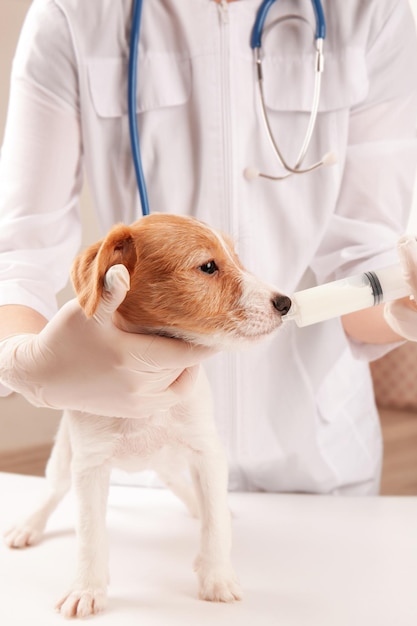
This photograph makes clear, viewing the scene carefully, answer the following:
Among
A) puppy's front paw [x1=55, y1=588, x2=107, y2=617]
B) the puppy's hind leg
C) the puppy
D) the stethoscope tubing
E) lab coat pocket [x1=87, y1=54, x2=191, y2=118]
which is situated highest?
the stethoscope tubing

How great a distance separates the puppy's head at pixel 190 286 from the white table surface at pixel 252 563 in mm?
290

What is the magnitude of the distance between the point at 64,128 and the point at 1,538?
22.6 inches

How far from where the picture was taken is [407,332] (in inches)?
37.4

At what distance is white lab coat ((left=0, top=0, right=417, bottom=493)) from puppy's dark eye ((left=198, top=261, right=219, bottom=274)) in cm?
37

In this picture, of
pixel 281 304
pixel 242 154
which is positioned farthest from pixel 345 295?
pixel 242 154

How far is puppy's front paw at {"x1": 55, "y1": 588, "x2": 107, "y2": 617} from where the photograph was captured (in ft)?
2.58

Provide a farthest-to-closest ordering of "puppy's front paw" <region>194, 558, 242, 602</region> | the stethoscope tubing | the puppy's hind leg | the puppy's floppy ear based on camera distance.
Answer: the stethoscope tubing < the puppy's hind leg < "puppy's front paw" <region>194, 558, 242, 602</region> < the puppy's floppy ear

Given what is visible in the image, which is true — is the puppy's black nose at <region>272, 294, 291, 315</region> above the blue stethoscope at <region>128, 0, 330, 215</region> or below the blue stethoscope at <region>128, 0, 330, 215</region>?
below

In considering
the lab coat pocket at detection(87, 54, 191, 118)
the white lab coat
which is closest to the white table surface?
the white lab coat

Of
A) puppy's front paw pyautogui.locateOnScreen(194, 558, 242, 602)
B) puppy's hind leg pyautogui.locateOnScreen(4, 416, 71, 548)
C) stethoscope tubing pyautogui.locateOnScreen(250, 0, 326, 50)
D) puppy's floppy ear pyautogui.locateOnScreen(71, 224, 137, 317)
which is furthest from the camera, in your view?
stethoscope tubing pyautogui.locateOnScreen(250, 0, 326, 50)

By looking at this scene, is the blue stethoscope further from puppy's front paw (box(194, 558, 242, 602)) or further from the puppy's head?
puppy's front paw (box(194, 558, 242, 602))

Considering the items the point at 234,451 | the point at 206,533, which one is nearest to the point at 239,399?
the point at 234,451

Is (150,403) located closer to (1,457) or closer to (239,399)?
(239,399)

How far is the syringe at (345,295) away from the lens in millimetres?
765
